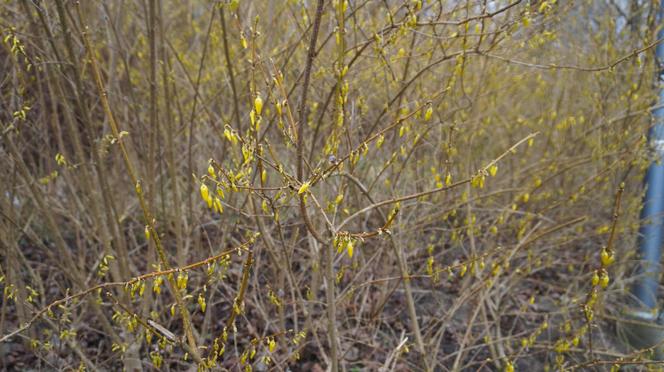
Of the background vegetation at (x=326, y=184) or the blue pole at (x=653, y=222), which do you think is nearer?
the background vegetation at (x=326, y=184)

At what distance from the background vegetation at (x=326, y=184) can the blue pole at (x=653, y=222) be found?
128mm

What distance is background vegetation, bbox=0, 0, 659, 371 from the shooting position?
2732 millimetres

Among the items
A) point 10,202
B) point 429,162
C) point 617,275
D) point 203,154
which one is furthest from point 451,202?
point 10,202

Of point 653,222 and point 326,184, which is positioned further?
point 653,222

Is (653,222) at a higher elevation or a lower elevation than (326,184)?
lower

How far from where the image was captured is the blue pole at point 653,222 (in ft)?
Result: 11.2

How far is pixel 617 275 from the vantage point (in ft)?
13.0

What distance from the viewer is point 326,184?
125 inches

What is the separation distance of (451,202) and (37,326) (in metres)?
2.78

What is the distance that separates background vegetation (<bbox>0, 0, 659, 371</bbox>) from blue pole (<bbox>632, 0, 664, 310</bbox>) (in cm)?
13

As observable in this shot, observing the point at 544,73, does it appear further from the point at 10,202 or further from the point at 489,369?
the point at 10,202

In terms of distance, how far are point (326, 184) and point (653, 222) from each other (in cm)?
214

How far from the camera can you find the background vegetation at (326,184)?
2732 mm

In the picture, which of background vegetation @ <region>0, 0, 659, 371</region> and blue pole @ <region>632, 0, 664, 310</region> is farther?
blue pole @ <region>632, 0, 664, 310</region>
